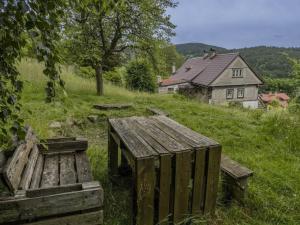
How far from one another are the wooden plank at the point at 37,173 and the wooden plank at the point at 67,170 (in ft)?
0.64

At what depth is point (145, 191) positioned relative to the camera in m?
2.21

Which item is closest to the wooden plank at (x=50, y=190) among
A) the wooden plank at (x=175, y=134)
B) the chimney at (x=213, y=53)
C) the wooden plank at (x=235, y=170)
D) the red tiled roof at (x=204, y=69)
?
the wooden plank at (x=175, y=134)

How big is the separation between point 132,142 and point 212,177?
2.72 ft

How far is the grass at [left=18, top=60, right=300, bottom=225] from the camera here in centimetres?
279

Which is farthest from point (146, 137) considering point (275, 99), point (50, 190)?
point (275, 99)

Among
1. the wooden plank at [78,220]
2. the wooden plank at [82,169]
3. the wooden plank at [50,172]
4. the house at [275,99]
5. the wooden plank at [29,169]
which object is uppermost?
the wooden plank at [29,169]

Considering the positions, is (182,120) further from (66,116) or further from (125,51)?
(125,51)

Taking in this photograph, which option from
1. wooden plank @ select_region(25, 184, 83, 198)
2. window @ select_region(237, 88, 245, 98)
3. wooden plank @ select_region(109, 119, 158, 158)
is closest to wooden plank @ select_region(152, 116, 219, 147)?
wooden plank @ select_region(109, 119, 158, 158)

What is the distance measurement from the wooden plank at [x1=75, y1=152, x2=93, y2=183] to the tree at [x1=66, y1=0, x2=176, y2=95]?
649 cm

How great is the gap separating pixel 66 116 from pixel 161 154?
423 cm

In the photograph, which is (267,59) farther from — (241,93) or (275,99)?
(275,99)

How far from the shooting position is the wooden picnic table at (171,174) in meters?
2.21

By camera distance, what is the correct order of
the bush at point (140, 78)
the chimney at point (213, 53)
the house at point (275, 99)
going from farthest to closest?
the chimney at point (213, 53)
the bush at point (140, 78)
the house at point (275, 99)

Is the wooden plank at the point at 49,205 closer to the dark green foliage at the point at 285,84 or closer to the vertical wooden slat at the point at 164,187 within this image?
the vertical wooden slat at the point at 164,187
